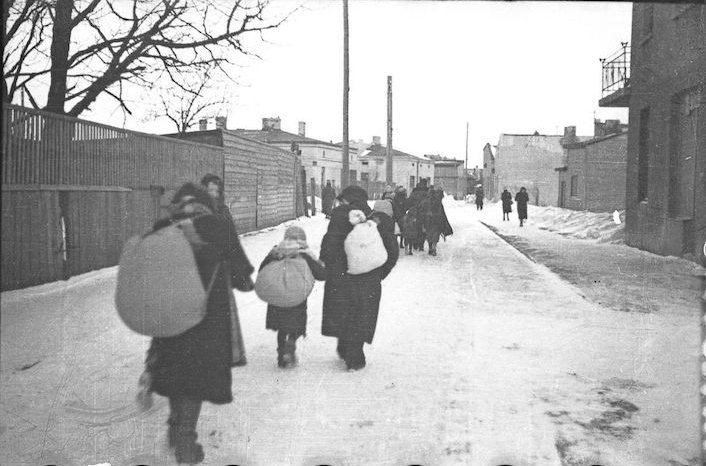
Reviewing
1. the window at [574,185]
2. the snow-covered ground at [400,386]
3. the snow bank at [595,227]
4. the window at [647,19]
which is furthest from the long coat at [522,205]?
the window at [647,19]

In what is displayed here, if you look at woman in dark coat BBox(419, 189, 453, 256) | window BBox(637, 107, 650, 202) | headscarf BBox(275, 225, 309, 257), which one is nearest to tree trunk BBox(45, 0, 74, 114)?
headscarf BBox(275, 225, 309, 257)

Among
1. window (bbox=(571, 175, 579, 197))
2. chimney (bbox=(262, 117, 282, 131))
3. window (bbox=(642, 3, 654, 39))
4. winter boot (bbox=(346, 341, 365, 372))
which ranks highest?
window (bbox=(642, 3, 654, 39))

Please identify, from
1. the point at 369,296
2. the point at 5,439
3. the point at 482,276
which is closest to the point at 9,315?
the point at 5,439

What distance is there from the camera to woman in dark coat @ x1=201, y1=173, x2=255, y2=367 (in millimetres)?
1902

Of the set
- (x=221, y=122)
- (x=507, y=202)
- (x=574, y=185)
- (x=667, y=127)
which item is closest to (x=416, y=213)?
(x=221, y=122)

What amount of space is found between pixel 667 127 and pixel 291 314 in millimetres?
3107

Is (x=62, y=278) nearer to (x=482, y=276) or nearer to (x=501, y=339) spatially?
(x=501, y=339)

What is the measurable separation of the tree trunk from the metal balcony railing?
225 centimetres

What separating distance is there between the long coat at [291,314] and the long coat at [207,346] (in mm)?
167

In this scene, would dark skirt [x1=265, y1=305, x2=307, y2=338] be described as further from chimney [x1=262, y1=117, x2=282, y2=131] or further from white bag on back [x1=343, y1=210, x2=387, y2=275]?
chimney [x1=262, y1=117, x2=282, y2=131]

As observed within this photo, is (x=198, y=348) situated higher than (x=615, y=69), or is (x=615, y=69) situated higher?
(x=615, y=69)

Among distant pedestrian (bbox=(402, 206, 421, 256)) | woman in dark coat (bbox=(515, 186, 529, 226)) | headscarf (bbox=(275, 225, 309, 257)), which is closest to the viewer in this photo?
headscarf (bbox=(275, 225, 309, 257))

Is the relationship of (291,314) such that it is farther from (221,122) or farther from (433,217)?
(433,217)

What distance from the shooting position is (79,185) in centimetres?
193
